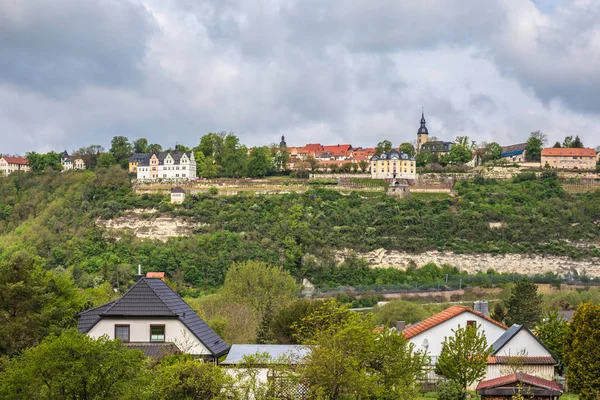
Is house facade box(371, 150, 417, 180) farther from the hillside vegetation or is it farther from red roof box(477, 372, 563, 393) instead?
red roof box(477, 372, 563, 393)

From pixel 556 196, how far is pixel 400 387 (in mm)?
81581

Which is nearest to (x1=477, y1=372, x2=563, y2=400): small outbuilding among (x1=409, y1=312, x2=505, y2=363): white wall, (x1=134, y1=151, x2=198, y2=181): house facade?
(x1=409, y1=312, x2=505, y2=363): white wall

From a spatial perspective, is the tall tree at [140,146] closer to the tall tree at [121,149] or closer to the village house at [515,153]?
the tall tree at [121,149]

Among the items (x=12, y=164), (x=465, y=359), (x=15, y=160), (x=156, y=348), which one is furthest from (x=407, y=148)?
(x=156, y=348)

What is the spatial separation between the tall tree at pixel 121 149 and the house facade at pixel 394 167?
118 feet

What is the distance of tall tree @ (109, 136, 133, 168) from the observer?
112 meters

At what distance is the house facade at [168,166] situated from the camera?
4063 inches

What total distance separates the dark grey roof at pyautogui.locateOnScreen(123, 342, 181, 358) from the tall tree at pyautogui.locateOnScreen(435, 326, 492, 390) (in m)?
9.22

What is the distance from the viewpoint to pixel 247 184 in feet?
324

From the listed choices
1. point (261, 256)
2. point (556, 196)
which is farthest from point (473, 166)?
point (261, 256)

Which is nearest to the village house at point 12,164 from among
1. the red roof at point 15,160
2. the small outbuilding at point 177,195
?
the red roof at point 15,160

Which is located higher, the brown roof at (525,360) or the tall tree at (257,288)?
the brown roof at (525,360)

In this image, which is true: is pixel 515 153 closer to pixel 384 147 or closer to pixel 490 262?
pixel 384 147

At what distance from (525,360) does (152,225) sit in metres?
66.4
